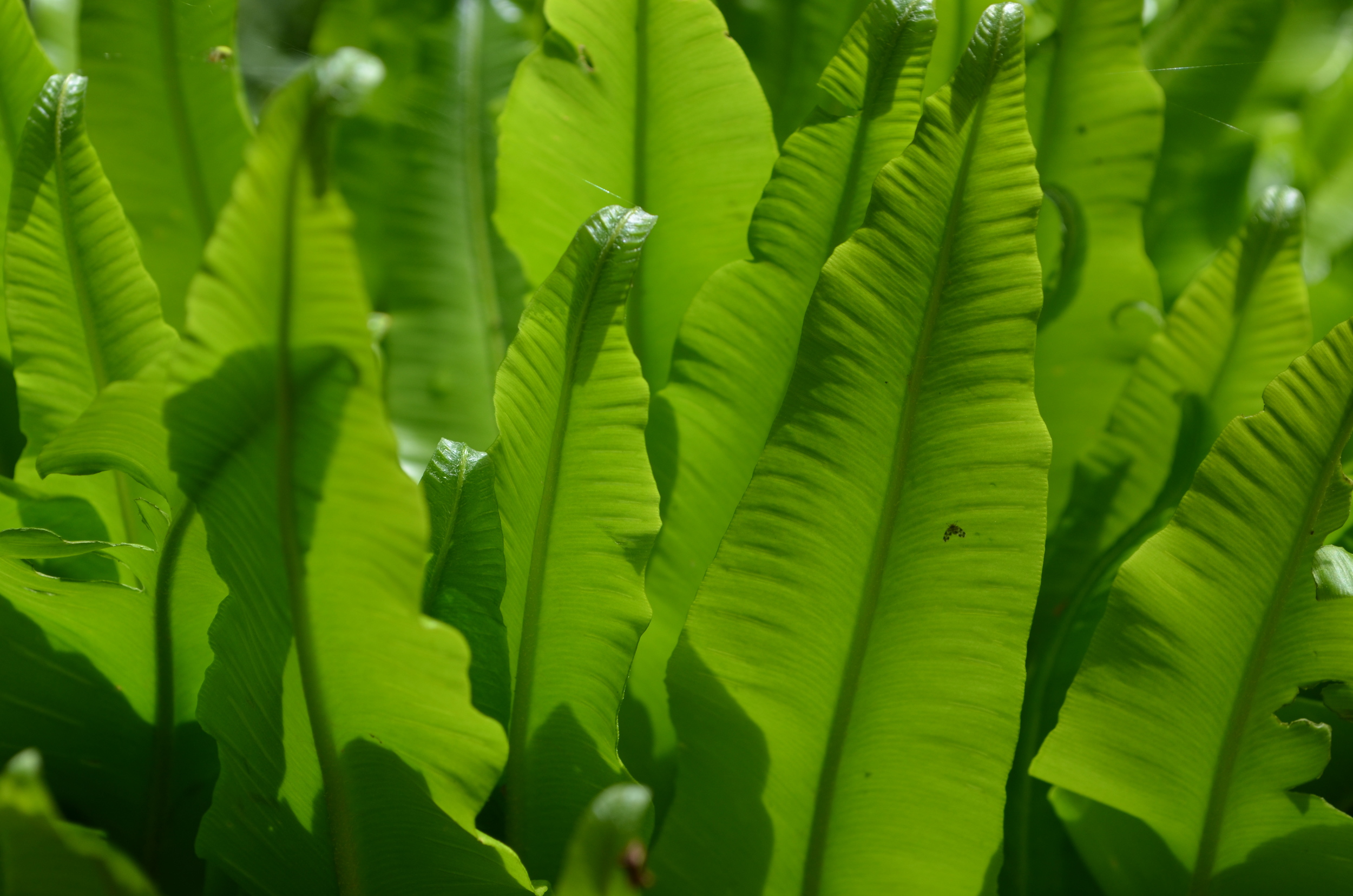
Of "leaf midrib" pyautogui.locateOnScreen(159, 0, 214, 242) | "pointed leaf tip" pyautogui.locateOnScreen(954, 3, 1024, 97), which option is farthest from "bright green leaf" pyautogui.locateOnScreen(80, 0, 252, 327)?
"pointed leaf tip" pyautogui.locateOnScreen(954, 3, 1024, 97)

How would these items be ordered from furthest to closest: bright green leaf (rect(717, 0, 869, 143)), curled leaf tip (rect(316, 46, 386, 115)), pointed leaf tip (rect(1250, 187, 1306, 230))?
bright green leaf (rect(717, 0, 869, 143))
pointed leaf tip (rect(1250, 187, 1306, 230))
curled leaf tip (rect(316, 46, 386, 115))

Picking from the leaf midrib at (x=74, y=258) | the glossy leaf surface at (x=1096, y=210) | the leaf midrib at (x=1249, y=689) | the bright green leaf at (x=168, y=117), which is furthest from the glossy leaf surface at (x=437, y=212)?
the leaf midrib at (x=1249, y=689)

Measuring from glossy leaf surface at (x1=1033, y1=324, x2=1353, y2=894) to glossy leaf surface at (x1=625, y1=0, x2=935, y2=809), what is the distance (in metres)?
0.15

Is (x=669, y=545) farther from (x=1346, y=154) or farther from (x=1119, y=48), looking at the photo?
(x=1346, y=154)

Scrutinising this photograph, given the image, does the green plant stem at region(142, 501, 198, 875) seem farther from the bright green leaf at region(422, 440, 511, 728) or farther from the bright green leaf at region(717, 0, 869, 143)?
the bright green leaf at region(717, 0, 869, 143)

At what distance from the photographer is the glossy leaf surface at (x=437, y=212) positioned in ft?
2.03

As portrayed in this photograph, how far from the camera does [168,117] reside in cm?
54

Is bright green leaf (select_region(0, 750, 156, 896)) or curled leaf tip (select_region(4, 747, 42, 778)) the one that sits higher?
curled leaf tip (select_region(4, 747, 42, 778))

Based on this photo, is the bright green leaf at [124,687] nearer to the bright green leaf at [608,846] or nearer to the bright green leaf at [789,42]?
the bright green leaf at [608,846]

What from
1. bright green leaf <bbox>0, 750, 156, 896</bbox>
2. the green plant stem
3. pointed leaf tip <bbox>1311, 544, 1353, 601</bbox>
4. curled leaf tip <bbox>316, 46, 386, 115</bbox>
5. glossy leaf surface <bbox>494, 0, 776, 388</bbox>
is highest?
curled leaf tip <bbox>316, 46, 386, 115</bbox>

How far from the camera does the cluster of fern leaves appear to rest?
10.6 inches

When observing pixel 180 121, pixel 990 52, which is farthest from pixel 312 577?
pixel 180 121

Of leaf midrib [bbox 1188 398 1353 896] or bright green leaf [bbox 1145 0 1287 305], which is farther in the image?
bright green leaf [bbox 1145 0 1287 305]

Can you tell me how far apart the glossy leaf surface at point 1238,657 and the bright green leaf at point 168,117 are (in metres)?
0.50
